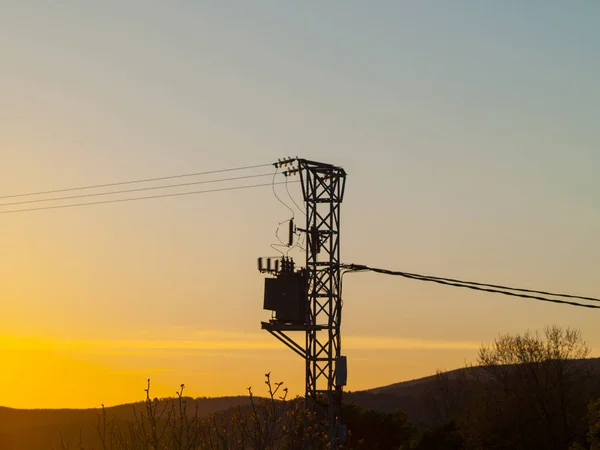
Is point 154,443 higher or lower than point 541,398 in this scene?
lower

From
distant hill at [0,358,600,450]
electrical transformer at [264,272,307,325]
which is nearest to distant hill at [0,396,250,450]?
distant hill at [0,358,600,450]

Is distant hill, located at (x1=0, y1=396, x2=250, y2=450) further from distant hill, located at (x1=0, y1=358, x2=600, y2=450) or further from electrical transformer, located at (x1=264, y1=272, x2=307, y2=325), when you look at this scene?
electrical transformer, located at (x1=264, y1=272, x2=307, y2=325)

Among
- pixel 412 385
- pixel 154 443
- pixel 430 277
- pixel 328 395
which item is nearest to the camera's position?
pixel 154 443

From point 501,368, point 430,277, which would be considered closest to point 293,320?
point 430,277

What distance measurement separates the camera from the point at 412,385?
199 meters

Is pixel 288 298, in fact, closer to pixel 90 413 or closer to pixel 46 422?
pixel 46 422

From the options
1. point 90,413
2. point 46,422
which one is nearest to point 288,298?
point 46,422

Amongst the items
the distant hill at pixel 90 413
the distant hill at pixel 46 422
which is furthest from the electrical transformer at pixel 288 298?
the distant hill at pixel 90 413

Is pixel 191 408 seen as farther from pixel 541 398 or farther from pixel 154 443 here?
pixel 154 443

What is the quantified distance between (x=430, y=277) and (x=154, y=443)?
64.3 feet

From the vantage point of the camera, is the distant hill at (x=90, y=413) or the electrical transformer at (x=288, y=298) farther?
the distant hill at (x=90, y=413)

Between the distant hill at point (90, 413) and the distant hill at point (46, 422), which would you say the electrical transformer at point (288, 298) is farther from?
the distant hill at point (90, 413)

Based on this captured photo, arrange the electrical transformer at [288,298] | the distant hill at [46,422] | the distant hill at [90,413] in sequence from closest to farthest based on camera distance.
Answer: the electrical transformer at [288,298] < the distant hill at [46,422] < the distant hill at [90,413]

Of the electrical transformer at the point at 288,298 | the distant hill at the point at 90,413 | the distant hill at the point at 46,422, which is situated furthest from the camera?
the distant hill at the point at 90,413
